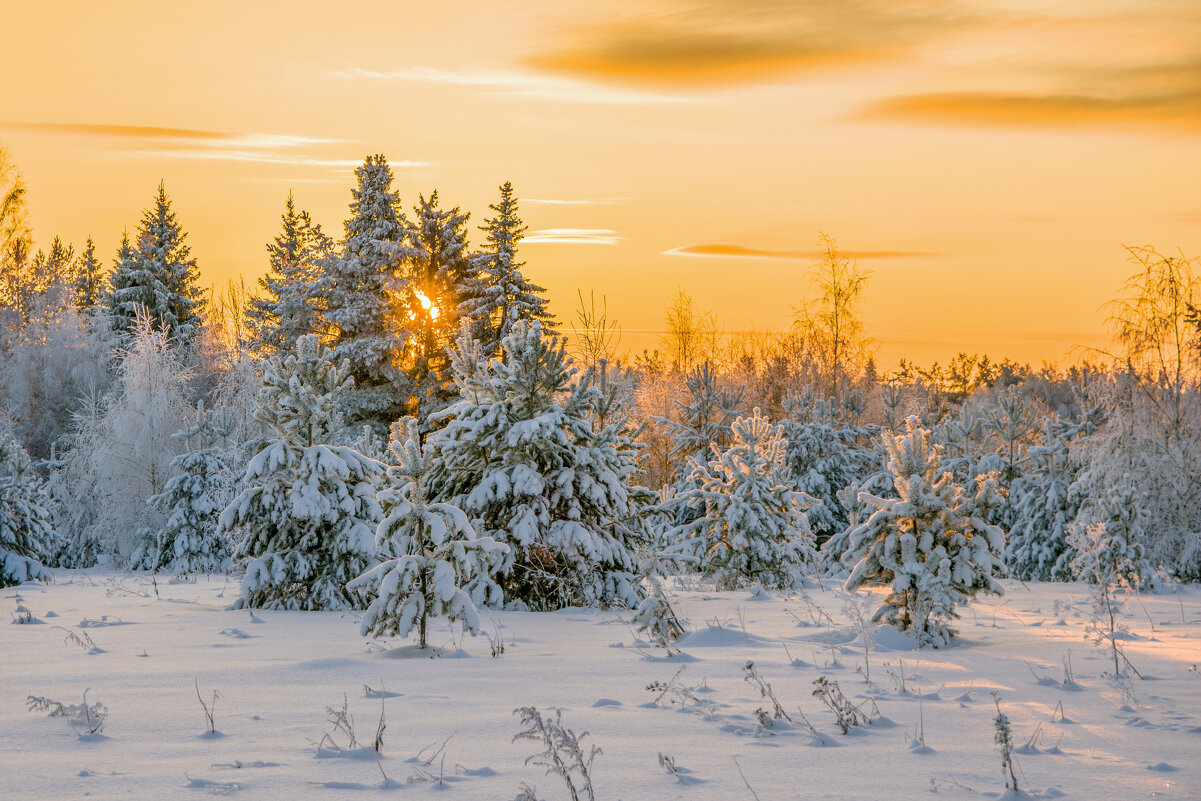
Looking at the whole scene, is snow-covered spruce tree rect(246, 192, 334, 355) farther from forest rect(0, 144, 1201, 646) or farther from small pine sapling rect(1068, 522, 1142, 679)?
small pine sapling rect(1068, 522, 1142, 679)

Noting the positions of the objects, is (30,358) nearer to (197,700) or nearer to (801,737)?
(197,700)

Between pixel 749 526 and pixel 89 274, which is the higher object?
pixel 89 274

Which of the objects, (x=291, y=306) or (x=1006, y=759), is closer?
(x=1006, y=759)

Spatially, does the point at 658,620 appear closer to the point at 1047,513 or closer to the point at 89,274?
the point at 1047,513

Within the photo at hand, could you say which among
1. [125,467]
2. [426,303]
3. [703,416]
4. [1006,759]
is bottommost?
[125,467]

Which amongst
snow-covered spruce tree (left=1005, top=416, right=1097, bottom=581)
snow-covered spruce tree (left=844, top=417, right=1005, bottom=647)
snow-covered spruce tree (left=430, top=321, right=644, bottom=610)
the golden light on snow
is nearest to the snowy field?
snow-covered spruce tree (left=844, top=417, right=1005, bottom=647)

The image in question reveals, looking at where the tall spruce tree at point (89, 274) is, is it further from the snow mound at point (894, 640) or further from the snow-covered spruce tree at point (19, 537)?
the snow mound at point (894, 640)

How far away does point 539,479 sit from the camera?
14484 mm

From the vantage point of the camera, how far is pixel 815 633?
11.7 metres

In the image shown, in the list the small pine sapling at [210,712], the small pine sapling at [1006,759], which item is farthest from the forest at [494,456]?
the small pine sapling at [1006,759]

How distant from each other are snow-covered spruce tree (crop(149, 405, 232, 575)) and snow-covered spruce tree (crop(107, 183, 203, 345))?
19172 millimetres

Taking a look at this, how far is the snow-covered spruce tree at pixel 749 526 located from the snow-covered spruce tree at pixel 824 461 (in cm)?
1237

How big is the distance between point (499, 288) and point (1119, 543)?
85.6 ft

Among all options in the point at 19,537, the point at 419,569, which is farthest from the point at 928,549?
the point at 19,537
